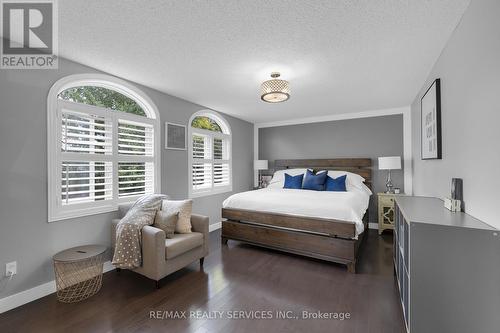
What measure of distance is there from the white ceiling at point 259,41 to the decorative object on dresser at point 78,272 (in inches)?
79.2

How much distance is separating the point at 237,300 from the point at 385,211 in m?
3.31

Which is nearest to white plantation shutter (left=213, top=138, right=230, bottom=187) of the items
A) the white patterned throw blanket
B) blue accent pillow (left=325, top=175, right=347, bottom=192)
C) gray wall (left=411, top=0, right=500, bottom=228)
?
blue accent pillow (left=325, top=175, right=347, bottom=192)

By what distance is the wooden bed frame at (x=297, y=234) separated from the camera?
2.73m

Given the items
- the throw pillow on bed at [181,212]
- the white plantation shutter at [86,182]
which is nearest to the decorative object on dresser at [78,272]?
the white plantation shutter at [86,182]

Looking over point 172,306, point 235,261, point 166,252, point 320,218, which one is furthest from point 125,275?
point 320,218

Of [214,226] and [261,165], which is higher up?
[261,165]

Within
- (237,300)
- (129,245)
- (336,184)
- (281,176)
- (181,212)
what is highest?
(281,176)

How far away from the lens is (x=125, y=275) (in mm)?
2664

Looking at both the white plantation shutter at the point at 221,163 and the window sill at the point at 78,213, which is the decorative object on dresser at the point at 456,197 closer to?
the window sill at the point at 78,213

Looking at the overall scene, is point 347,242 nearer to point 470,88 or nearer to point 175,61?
point 470,88

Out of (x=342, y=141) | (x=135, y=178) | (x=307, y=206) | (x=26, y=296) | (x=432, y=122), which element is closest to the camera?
(x=26, y=296)

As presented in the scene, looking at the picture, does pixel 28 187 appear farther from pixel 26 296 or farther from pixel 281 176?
pixel 281 176
